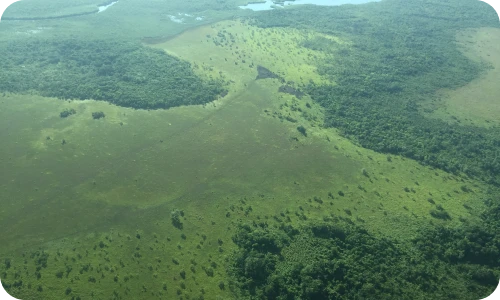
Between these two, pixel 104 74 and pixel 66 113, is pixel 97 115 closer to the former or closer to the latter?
pixel 66 113

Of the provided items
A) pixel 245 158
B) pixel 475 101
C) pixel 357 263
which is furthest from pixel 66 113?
pixel 475 101

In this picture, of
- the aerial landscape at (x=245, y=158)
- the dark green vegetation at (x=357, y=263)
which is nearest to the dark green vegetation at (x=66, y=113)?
the aerial landscape at (x=245, y=158)

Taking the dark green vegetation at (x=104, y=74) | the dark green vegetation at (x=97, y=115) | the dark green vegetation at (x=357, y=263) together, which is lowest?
the dark green vegetation at (x=357, y=263)

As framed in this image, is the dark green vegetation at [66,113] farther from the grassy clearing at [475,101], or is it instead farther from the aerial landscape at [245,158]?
the grassy clearing at [475,101]

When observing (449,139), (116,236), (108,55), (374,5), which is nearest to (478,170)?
(449,139)

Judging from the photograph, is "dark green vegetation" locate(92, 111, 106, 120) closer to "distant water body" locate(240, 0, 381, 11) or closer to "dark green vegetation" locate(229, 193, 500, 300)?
"dark green vegetation" locate(229, 193, 500, 300)
